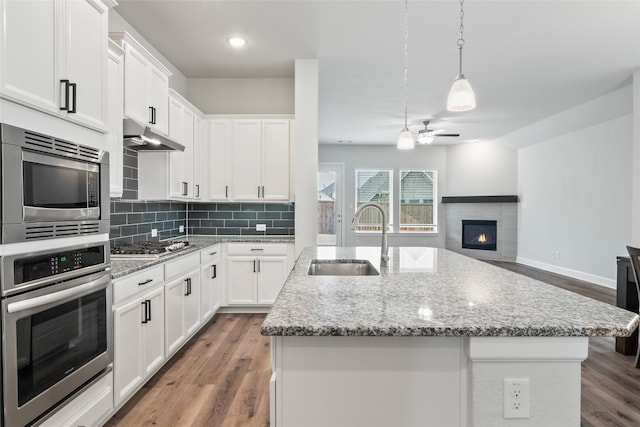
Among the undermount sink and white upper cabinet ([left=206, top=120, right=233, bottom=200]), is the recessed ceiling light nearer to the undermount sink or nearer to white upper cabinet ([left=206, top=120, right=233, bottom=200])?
white upper cabinet ([left=206, top=120, right=233, bottom=200])

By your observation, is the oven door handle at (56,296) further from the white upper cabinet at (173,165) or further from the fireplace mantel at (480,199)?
the fireplace mantel at (480,199)

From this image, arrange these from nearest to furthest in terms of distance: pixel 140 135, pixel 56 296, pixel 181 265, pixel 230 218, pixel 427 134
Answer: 1. pixel 56 296
2. pixel 140 135
3. pixel 181 265
4. pixel 230 218
5. pixel 427 134

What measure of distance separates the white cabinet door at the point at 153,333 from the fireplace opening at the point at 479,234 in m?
7.68

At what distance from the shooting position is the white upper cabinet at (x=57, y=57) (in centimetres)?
131

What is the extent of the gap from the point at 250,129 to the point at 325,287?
3089 millimetres

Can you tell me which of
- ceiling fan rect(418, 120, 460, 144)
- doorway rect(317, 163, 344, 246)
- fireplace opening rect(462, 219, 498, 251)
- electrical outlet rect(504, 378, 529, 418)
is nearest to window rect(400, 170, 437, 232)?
fireplace opening rect(462, 219, 498, 251)

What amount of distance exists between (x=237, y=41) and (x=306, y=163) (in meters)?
1.36

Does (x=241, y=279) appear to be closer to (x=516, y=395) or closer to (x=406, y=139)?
(x=406, y=139)

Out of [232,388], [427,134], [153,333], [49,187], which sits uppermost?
[427,134]

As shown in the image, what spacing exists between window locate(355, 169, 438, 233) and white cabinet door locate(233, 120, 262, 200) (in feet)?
16.8

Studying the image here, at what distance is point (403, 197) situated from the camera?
9.10m

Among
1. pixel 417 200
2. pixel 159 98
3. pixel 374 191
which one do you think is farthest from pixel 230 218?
pixel 417 200

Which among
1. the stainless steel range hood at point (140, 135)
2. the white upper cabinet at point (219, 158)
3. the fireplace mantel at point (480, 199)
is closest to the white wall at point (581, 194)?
the fireplace mantel at point (480, 199)

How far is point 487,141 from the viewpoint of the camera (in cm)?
835
